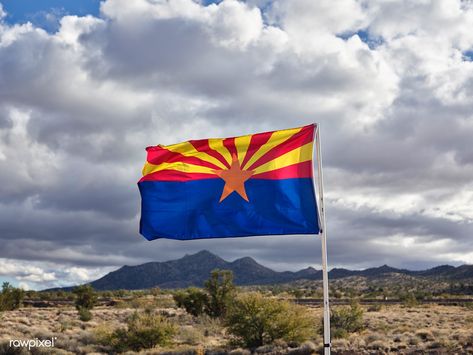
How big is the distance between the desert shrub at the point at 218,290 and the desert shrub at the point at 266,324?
68.8 feet

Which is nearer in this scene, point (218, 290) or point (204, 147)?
point (204, 147)

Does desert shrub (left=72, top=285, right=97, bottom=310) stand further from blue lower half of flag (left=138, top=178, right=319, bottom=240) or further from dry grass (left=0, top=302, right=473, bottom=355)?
blue lower half of flag (left=138, top=178, right=319, bottom=240)

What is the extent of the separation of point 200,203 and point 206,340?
88.7ft

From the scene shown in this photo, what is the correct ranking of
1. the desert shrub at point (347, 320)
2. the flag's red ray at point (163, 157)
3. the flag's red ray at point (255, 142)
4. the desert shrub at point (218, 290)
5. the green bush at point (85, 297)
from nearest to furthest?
the flag's red ray at point (255, 142)
the flag's red ray at point (163, 157)
the desert shrub at point (347, 320)
the desert shrub at point (218, 290)
the green bush at point (85, 297)

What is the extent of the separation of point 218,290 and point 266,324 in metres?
22.9

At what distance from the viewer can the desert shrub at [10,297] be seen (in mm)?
70575

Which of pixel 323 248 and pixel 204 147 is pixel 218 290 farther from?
pixel 323 248

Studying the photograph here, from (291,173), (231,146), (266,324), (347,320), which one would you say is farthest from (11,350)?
(347,320)

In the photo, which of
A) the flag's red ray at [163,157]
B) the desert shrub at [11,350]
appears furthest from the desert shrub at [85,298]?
the flag's red ray at [163,157]

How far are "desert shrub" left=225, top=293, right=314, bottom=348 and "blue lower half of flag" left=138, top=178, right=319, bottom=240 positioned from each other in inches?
787

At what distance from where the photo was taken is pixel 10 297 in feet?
240

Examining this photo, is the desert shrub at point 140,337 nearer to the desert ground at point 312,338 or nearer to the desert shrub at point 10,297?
the desert ground at point 312,338

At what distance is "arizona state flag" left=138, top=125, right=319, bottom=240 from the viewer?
1567cm

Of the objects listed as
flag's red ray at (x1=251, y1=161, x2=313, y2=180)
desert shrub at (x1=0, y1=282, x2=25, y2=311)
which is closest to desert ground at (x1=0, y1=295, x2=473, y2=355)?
desert shrub at (x1=0, y1=282, x2=25, y2=311)
